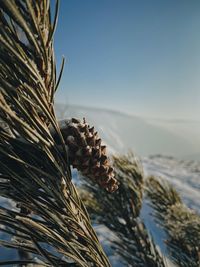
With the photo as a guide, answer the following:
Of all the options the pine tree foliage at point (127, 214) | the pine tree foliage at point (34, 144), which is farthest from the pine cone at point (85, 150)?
the pine tree foliage at point (127, 214)

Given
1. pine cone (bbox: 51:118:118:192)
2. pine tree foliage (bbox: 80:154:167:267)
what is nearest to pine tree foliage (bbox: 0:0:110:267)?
pine cone (bbox: 51:118:118:192)

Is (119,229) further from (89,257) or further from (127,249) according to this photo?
(89,257)

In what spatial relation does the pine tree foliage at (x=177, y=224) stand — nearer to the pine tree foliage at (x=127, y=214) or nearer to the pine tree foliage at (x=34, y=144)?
the pine tree foliage at (x=127, y=214)

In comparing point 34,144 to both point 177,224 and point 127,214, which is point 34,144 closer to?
point 127,214

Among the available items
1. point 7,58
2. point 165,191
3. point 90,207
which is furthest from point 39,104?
point 165,191

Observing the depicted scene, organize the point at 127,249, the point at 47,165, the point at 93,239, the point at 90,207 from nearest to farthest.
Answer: the point at 47,165
the point at 93,239
the point at 127,249
the point at 90,207

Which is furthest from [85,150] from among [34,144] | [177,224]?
[177,224]
